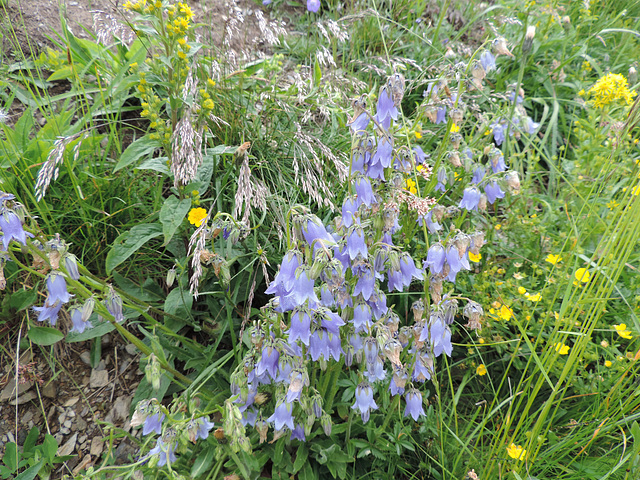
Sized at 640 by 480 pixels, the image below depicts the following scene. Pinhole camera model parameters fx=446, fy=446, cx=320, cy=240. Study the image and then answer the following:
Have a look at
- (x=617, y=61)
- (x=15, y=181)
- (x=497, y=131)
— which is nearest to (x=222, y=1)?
(x=15, y=181)

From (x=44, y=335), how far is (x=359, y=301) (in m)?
1.70

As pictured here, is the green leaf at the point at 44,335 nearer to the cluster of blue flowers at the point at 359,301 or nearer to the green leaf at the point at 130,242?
the green leaf at the point at 130,242

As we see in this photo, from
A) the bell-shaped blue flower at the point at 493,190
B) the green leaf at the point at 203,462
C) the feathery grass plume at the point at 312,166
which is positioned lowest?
the green leaf at the point at 203,462

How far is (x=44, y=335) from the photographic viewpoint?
2.30m

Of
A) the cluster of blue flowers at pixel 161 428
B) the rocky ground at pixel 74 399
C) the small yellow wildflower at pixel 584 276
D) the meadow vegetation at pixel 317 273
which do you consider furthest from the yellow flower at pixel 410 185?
the rocky ground at pixel 74 399

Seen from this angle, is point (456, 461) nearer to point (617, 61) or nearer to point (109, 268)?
point (109, 268)

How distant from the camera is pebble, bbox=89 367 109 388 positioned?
2518mm

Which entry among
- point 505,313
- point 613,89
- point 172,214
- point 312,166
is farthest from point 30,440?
point 613,89

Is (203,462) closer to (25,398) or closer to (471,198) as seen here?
(25,398)

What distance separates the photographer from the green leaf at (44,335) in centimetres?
229

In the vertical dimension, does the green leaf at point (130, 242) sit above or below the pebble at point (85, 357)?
above

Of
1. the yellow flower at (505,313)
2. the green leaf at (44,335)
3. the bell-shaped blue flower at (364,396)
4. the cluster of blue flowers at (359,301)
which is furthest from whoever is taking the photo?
the yellow flower at (505,313)

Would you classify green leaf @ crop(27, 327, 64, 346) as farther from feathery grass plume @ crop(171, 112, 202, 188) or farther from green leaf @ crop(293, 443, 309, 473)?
green leaf @ crop(293, 443, 309, 473)

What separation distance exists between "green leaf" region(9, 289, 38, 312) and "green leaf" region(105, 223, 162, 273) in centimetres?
49
